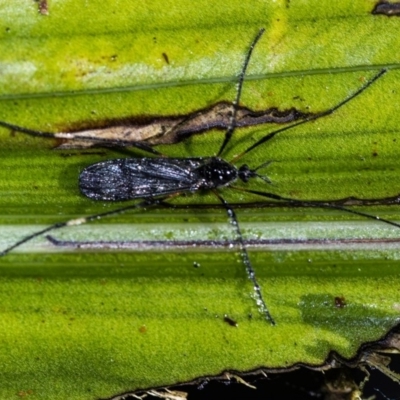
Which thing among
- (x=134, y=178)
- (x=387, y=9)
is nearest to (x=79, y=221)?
(x=134, y=178)

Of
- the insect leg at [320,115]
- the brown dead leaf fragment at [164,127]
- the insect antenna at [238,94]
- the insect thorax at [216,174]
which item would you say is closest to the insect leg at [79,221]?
the insect thorax at [216,174]

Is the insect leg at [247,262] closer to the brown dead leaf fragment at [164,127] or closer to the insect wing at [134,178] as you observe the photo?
the insect wing at [134,178]

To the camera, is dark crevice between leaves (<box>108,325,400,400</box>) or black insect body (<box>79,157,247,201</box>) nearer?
black insect body (<box>79,157,247,201</box>)

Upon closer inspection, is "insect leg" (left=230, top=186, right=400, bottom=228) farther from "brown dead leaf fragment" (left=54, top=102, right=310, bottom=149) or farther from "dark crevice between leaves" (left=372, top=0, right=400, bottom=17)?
"dark crevice between leaves" (left=372, top=0, right=400, bottom=17)

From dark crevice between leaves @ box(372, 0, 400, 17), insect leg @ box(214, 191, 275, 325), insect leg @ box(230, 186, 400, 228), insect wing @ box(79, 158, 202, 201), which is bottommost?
insect leg @ box(214, 191, 275, 325)

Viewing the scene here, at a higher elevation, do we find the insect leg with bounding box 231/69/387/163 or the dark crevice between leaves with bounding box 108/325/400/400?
the insect leg with bounding box 231/69/387/163

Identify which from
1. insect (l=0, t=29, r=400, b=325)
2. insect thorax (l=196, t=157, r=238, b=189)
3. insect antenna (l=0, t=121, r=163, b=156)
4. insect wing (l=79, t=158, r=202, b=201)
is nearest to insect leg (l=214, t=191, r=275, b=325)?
insect (l=0, t=29, r=400, b=325)

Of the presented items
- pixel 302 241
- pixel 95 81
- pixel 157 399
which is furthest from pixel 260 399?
pixel 95 81
